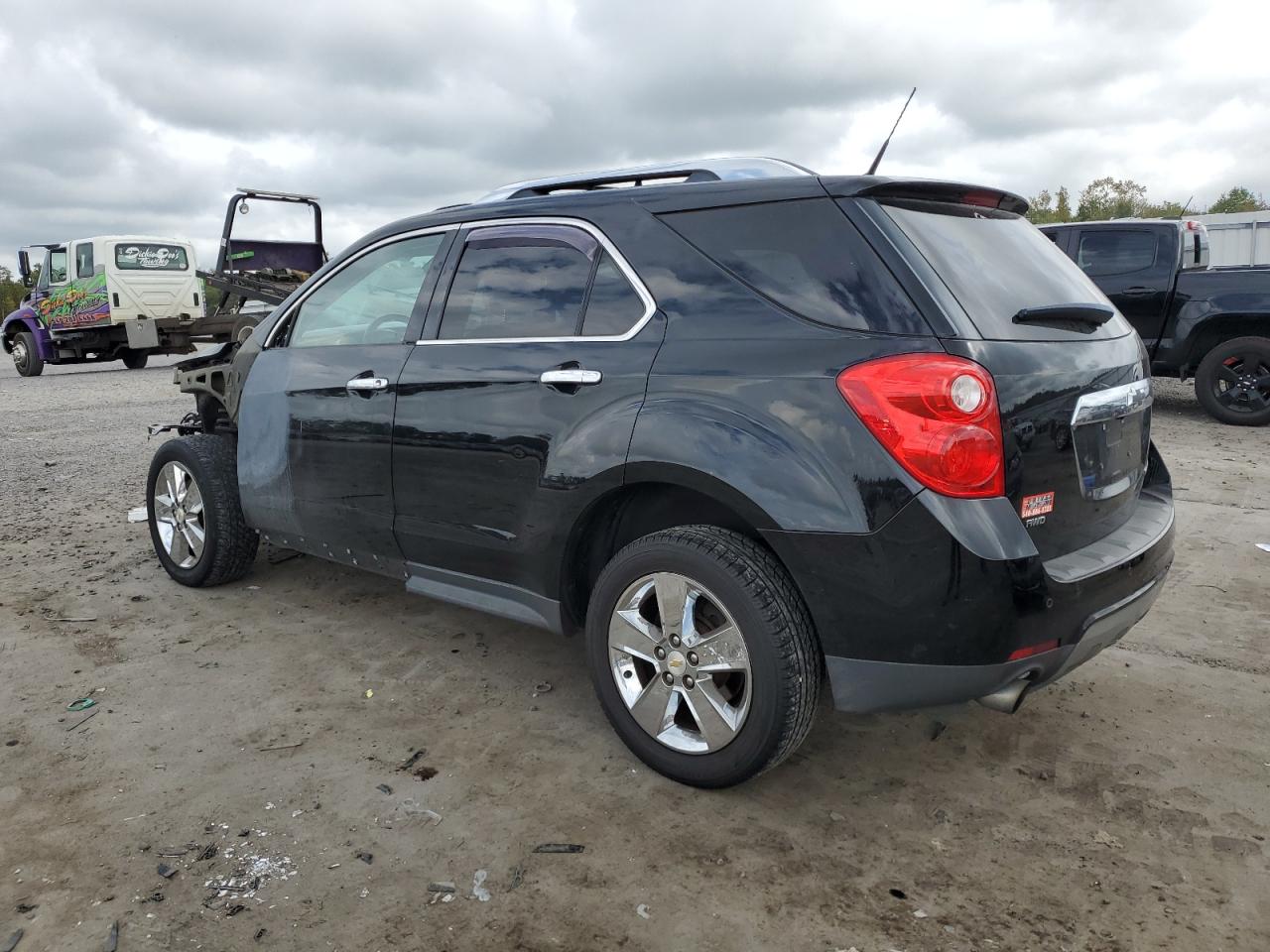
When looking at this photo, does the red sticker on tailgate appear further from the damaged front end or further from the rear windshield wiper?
the damaged front end

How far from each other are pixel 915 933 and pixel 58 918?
1999 millimetres

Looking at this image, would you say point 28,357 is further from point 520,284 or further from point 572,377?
point 572,377

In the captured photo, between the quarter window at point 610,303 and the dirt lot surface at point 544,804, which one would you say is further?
the quarter window at point 610,303

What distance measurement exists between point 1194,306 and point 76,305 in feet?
59.5

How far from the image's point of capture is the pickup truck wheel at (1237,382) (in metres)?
8.92

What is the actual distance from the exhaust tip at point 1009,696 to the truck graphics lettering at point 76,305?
1888 centimetres

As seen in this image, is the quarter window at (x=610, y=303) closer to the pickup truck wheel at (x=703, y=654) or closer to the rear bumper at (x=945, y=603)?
the pickup truck wheel at (x=703, y=654)

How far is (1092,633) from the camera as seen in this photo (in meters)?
2.53

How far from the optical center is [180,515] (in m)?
4.65

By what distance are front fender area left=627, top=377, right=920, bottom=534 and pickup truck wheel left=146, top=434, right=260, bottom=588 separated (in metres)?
2.56

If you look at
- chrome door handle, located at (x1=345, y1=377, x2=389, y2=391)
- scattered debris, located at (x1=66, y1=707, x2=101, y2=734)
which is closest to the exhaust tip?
chrome door handle, located at (x1=345, y1=377, x2=389, y2=391)

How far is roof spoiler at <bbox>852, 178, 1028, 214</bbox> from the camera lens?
104 inches

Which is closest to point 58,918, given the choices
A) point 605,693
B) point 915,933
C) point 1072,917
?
point 605,693

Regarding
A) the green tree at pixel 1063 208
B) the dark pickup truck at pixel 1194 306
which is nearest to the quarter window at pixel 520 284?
the dark pickup truck at pixel 1194 306
